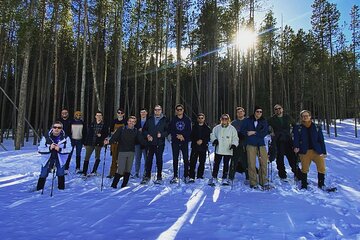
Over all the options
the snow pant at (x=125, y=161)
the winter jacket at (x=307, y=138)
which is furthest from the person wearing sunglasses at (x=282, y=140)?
the snow pant at (x=125, y=161)

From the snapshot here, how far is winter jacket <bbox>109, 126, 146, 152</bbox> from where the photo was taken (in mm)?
6793

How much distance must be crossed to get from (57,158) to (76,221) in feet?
8.49

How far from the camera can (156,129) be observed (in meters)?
7.29

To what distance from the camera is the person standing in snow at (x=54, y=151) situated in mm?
6158

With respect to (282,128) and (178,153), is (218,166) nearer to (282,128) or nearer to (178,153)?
(178,153)

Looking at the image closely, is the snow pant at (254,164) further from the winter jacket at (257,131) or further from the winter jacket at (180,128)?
the winter jacket at (180,128)

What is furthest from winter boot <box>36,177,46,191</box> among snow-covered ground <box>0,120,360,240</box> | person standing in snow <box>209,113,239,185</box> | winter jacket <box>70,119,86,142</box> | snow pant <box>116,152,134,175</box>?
person standing in snow <box>209,113,239,185</box>

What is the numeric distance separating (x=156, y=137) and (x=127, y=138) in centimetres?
A: 82

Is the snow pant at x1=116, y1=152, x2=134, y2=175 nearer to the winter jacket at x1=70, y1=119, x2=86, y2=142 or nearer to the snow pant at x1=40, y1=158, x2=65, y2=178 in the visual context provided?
the snow pant at x1=40, y1=158, x2=65, y2=178

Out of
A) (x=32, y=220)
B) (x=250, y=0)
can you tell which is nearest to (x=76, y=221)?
(x=32, y=220)

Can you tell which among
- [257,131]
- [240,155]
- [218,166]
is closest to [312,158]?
[257,131]

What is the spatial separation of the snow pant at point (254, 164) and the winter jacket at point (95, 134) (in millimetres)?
4202

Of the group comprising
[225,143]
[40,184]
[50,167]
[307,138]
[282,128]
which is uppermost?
[282,128]

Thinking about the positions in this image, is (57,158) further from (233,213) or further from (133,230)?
(233,213)
